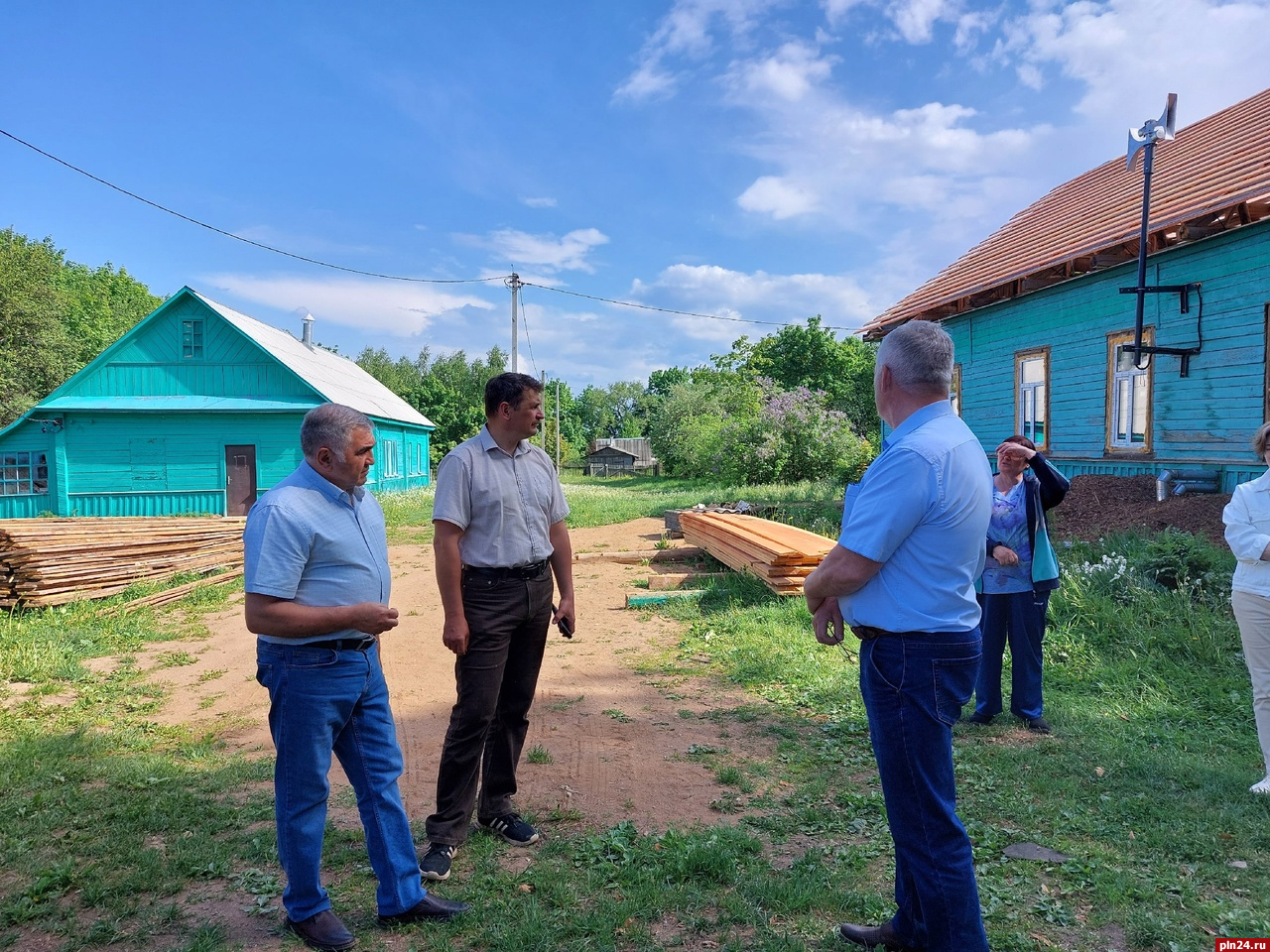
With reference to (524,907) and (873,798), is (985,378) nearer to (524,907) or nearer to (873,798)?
(873,798)

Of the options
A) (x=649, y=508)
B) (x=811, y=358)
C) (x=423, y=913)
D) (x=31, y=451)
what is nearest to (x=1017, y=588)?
(x=423, y=913)

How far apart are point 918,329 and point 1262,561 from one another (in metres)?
2.53

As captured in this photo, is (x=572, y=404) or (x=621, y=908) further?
(x=572, y=404)

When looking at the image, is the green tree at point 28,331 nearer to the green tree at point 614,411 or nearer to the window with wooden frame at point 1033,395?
the window with wooden frame at point 1033,395

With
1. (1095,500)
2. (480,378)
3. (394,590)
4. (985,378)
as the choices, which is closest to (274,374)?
(394,590)

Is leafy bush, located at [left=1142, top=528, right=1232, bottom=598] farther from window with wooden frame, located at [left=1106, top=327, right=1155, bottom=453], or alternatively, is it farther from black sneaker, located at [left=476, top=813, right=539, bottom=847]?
black sneaker, located at [left=476, top=813, right=539, bottom=847]

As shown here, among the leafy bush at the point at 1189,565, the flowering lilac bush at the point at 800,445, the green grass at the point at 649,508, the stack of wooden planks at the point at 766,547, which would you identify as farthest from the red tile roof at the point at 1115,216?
the flowering lilac bush at the point at 800,445

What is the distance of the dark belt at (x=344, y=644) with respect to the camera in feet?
8.99

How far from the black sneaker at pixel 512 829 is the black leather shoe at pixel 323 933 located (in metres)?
0.92

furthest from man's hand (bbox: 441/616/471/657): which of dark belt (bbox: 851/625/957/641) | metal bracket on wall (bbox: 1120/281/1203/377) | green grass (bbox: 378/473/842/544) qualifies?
green grass (bbox: 378/473/842/544)

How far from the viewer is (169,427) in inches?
792

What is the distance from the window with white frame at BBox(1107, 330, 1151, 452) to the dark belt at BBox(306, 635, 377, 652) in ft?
35.2

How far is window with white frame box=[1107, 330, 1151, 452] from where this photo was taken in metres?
10.6

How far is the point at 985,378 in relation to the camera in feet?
47.3
